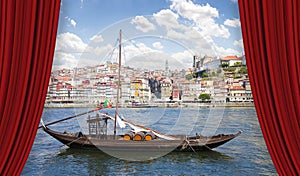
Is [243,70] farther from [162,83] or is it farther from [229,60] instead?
[162,83]

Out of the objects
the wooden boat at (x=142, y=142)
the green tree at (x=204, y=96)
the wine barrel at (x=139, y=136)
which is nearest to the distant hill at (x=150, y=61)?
the green tree at (x=204, y=96)

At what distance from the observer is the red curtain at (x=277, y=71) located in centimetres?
107

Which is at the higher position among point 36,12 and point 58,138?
point 36,12

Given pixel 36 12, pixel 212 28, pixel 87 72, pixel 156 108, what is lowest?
pixel 156 108

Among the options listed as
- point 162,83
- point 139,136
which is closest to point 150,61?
point 162,83

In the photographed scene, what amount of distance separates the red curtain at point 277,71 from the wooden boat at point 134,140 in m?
1.21

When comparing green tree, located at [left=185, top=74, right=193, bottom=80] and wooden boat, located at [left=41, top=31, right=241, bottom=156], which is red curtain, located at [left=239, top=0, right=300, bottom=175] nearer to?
green tree, located at [left=185, top=74, right=193, bottom=80]

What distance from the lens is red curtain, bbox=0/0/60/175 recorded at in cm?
112

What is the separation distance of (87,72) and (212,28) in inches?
38.6

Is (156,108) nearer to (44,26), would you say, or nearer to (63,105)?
(63,105)

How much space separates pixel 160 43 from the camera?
6.38 ft

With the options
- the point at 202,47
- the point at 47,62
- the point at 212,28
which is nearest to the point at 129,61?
the point at 202,47

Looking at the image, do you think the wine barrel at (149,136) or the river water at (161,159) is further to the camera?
the river water at (161,159)

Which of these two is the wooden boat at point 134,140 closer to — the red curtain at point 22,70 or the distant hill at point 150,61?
the distant hill at point 150,61
